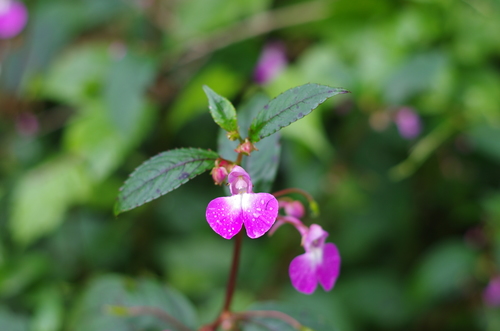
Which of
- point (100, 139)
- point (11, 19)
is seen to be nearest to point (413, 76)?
point (100, 139)

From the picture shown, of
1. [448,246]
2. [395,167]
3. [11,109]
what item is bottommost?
[448,246]

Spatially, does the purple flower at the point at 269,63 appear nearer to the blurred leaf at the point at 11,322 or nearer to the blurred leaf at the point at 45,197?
the blurred leaf at the point at 45,197

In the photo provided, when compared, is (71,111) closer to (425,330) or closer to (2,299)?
(2,299)

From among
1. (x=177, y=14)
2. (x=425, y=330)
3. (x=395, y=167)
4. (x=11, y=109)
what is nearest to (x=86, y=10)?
(x=177, y=14)

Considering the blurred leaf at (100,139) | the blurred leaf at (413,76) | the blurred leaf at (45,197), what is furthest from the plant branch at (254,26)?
the blurred leaf at (45,197)

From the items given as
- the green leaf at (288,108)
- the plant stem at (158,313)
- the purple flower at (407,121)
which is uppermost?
the green leaf at (288,108)
